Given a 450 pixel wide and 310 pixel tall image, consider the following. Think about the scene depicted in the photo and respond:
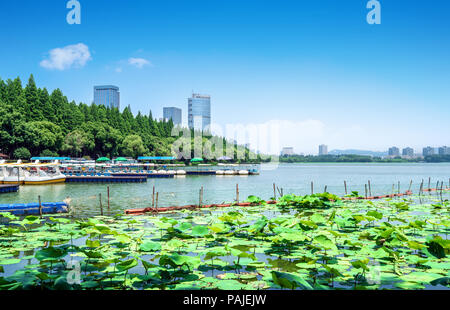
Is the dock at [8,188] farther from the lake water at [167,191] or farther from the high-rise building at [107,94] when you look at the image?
the high-rise building at [107,94]

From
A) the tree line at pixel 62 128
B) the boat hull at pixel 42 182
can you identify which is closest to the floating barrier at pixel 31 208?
the boat hull at pixel 42 182

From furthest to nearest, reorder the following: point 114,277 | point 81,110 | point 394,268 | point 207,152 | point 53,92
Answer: point 207,152 < point 81,110 < point 53,92 < point 394,268 < point 114,277

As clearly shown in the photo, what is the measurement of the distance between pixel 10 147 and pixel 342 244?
5598cm

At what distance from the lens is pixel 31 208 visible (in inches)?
593

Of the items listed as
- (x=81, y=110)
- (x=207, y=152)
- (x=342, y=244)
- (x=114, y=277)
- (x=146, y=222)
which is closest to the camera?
(x=114, y=277)

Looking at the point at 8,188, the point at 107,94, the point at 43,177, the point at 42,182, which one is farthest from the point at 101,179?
the point at 107,94

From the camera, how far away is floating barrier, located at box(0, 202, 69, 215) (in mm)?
14766

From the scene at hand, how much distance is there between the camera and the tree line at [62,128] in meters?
50.7

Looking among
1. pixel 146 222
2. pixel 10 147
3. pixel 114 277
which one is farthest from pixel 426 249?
pixel 10 147

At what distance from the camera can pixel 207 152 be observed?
85.8 m

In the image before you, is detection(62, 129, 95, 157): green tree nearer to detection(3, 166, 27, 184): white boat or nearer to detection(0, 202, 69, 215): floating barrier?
detection(3, 166, 27, 184): white boat

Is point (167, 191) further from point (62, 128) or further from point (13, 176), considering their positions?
point (62, 128)

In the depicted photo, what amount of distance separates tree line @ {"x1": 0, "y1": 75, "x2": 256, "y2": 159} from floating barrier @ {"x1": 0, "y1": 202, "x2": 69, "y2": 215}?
40.1m
